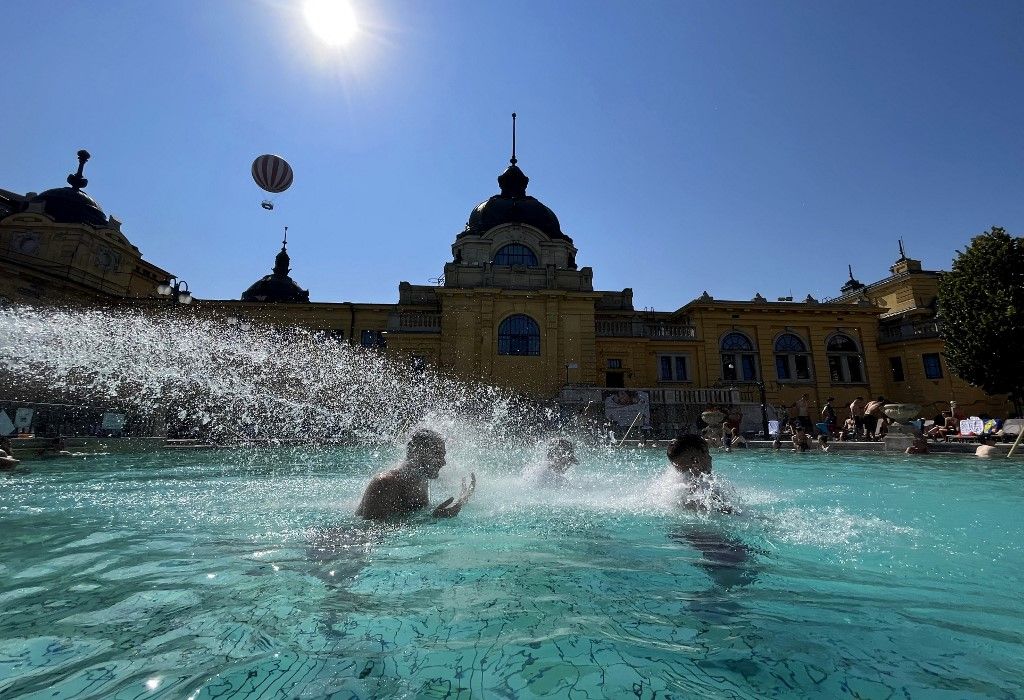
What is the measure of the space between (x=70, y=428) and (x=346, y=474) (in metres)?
15.8

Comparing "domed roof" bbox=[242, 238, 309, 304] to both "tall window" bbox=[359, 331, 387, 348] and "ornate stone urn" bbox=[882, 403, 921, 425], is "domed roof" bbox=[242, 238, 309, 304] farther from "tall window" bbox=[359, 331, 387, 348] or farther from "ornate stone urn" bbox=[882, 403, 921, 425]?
"ornate stone urn" bbox=[882, 403, 921, 425]

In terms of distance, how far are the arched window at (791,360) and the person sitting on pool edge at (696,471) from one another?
3193cm

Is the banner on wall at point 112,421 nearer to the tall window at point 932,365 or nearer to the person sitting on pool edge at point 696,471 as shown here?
the person sitting on pool edge at point 696,471

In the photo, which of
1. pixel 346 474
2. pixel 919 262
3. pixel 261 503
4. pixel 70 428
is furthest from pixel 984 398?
pixel 70 428

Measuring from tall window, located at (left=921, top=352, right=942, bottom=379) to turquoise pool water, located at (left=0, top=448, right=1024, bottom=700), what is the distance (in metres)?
33.1

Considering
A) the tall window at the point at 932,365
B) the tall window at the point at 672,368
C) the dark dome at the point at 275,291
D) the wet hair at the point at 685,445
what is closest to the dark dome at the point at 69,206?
the dark dome at the point at 275,291

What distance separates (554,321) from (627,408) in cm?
830


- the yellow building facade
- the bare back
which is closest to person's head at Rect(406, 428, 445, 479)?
the bare back

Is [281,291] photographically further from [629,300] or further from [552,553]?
[552,553]

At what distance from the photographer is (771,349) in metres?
32.9

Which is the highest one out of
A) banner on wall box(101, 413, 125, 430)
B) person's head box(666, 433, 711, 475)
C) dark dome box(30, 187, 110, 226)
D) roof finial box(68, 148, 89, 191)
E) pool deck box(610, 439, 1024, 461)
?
roof finial box(68, 148, 89, 191)

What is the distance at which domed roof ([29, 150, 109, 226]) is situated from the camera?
3384cm

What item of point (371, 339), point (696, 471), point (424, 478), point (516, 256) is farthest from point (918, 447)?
point (371, 339)

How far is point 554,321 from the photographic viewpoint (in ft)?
99.0
